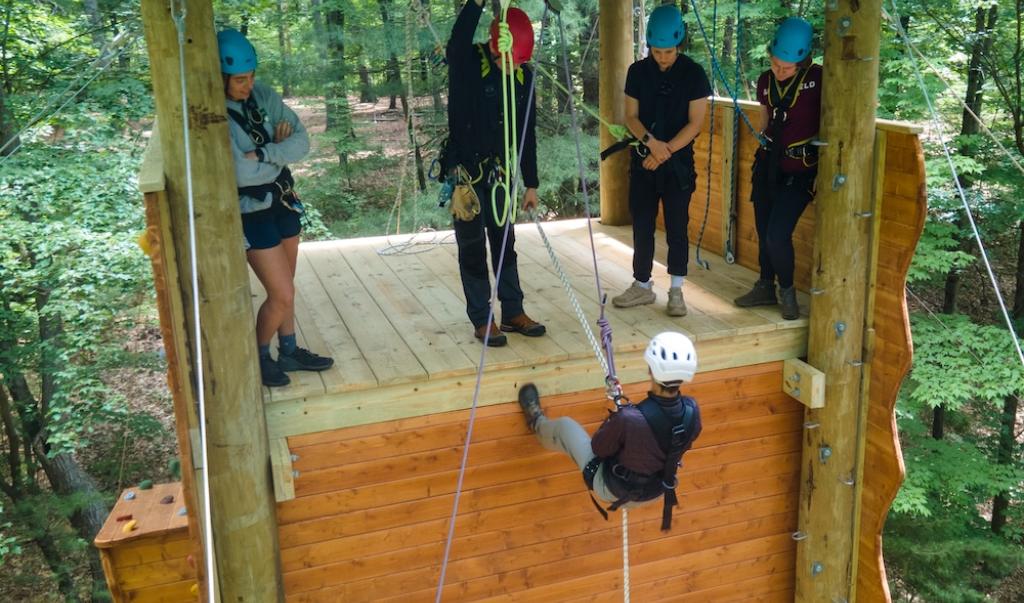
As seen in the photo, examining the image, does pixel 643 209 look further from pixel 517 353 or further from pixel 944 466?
pixel 944 466

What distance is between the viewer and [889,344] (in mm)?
4641

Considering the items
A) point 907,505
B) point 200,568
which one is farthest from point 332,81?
point 200,568

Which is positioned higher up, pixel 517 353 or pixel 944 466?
pixel 517 353

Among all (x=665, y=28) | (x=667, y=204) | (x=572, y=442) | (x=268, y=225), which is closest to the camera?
(x=268, y=225)

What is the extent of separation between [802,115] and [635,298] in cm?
141

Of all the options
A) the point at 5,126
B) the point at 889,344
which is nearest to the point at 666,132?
the point at 889,344

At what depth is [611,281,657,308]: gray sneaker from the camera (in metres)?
5.24

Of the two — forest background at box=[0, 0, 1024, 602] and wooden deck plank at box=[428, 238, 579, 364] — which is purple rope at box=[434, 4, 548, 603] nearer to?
wooden deck plank at box=[428, 238, 579, 364]

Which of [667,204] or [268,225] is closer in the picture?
[268,225]

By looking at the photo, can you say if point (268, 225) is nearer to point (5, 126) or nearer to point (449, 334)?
point (449, 334)

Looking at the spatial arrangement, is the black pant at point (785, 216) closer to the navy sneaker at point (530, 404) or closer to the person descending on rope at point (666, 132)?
the person descending on rope at point (666, 132)

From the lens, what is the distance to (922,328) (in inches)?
415

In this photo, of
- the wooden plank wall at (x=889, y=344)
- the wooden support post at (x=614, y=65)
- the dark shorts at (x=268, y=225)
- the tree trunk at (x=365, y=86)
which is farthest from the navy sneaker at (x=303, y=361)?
the tree trunk at (x=365, y=86)

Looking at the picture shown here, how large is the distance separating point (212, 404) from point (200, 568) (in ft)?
2.51
